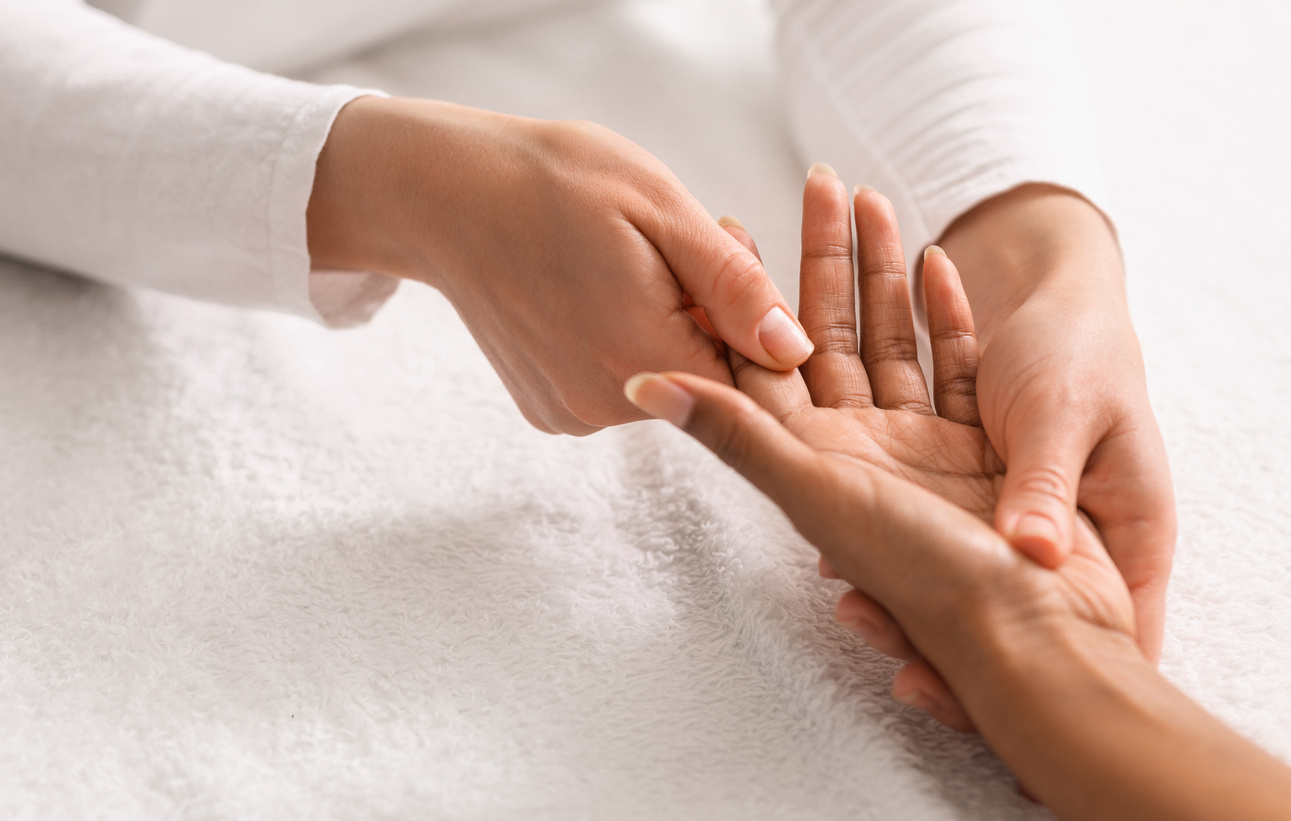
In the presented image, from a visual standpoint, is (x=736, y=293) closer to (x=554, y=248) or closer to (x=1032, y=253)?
(x=554, y=248)

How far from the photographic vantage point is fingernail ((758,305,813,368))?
1.65ft

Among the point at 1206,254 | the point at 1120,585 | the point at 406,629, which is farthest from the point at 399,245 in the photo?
the point at 1206,254

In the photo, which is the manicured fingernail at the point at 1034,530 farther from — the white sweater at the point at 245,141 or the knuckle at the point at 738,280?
the white sweater at the point at 245,141

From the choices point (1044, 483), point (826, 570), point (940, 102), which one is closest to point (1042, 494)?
point (1044, 483)

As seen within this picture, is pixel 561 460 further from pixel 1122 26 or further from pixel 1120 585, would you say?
pixel 1122 26

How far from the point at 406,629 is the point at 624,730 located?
14cm

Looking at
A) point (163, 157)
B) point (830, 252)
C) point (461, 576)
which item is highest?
point (830, 252)

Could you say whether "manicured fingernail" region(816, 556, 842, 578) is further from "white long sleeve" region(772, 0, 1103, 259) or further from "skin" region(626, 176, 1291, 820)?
"white long sleeve" region(772, 0, 1103, 259)

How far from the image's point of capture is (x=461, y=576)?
0.55 metres

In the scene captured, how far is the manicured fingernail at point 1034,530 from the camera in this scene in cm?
40

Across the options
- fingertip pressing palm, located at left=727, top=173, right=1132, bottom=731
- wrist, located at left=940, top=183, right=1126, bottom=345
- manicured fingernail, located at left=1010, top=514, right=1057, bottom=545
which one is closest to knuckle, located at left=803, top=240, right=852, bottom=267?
fingertip pressing palm, located at left=727, top=173, right=1132, bottom=731

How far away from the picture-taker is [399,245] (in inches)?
23.7

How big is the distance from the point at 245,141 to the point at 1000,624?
526mm

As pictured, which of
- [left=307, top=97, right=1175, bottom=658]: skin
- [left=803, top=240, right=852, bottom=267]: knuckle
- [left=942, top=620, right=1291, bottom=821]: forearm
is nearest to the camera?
[left=942, top=620, right=1291, bottom=821]: forearm
